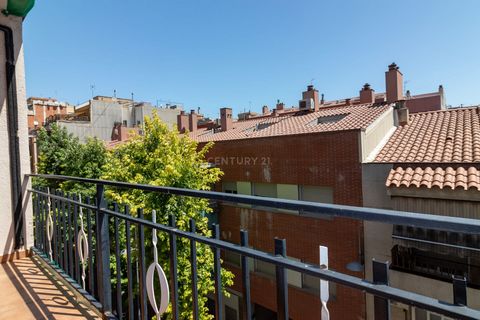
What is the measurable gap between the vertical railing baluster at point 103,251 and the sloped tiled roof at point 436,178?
8.08 meters

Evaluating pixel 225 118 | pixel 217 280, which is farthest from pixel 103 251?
pixel 225 118

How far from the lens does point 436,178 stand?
25.0 feet

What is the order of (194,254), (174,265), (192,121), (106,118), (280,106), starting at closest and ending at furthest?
(194,254)
(174,265)
(192,121)
(106,118)
(280,106)

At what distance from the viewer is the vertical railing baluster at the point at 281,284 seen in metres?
0.98

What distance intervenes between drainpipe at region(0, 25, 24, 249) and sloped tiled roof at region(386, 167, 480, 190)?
8.40 meters

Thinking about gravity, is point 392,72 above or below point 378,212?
above

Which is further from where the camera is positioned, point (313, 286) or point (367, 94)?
point (367, 94)

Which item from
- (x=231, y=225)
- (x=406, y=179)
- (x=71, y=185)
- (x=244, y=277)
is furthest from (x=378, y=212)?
(x=231, y=225)

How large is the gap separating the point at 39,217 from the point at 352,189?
8.73 m

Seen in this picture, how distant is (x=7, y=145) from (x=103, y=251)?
218 centimetres

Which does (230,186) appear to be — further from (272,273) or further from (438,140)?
(438,140)

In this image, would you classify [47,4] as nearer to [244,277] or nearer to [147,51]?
[244,277]

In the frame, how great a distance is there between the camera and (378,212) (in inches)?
30.0

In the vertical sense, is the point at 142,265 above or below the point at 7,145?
below
